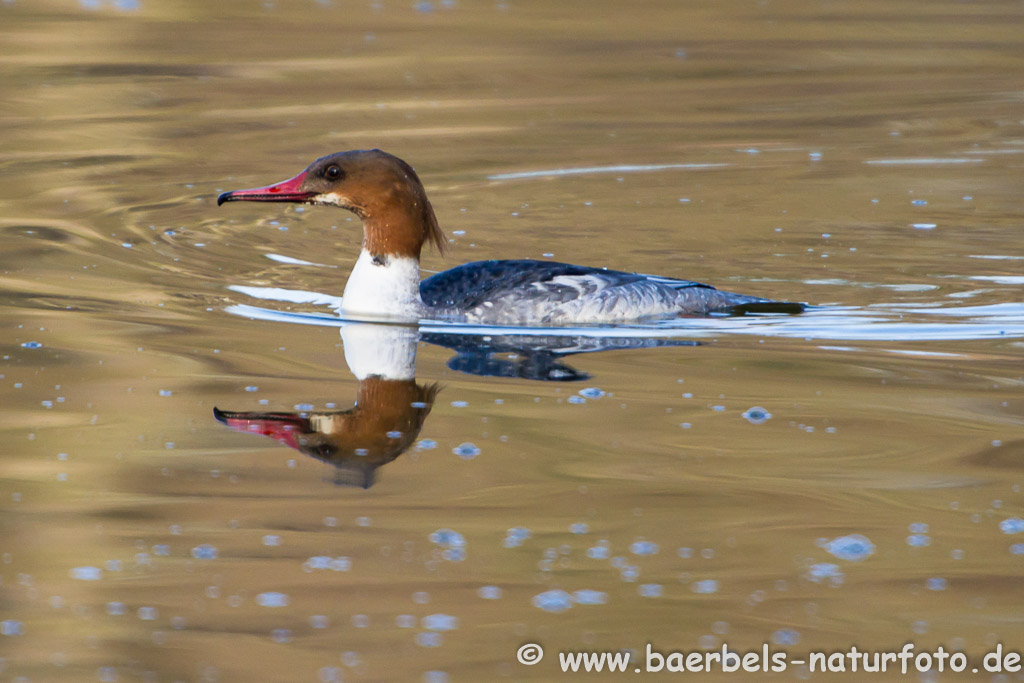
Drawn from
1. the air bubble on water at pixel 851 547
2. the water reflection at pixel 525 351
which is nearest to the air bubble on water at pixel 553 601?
the air bubble on water at pixel 851 547

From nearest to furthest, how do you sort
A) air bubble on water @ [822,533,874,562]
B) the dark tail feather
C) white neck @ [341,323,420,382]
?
air bubble on water @ [822,533,874,562] < white neck @ [341,323,420,382] < the dark tail feather

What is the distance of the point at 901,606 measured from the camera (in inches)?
176

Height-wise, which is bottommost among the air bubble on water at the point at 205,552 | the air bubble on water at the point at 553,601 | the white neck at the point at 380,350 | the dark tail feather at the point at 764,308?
the air bubble on water at the point at 553,601

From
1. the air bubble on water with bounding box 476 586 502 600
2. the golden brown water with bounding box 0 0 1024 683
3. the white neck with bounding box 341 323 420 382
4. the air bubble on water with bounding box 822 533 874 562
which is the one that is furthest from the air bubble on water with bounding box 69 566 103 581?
the air bubble on water with bounding box 822 533 874 562

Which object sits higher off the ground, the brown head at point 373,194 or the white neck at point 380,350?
the brown head at point 373,194

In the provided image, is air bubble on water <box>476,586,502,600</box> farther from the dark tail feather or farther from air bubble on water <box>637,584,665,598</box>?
the dark tail feather

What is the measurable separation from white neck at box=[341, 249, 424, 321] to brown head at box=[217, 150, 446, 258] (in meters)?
→ 0.07

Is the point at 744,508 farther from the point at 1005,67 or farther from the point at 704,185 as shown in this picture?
the point at 1005,67

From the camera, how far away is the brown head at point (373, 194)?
780 centimetres

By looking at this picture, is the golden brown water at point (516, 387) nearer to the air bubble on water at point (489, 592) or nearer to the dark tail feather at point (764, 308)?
the air bubble on water at point (489, 592)

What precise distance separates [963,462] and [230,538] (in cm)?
274

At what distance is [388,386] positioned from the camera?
6.53 metres

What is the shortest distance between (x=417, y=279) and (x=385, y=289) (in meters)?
0.23

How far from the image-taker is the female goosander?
784 cm
